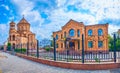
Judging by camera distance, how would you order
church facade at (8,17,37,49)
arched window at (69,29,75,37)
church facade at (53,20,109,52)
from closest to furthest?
1. church facade at (53,20,109,52)
2. arched window at (69,29,75,37)
3. church facade at (8,17,37,49)

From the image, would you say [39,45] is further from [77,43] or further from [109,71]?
[77,43]

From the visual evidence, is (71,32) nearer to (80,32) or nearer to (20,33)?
(80,32)

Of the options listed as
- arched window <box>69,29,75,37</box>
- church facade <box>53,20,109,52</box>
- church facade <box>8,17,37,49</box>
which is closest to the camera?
church facade <box>53,20,109,52</box>

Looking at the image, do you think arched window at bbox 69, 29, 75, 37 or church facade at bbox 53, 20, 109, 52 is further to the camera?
arched window at bbox 69, 29, 75, 37

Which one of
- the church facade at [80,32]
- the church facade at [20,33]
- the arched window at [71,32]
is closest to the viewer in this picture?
the church facade at [80,32]

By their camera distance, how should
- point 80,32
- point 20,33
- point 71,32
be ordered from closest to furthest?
point 80,32 → point 71,32 → point 20,33

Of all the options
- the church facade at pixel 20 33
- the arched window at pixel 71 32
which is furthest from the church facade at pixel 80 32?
the church facade at pixel 20 33

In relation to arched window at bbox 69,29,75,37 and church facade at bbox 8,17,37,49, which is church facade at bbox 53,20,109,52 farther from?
church facade at bbox 8,17,37,49

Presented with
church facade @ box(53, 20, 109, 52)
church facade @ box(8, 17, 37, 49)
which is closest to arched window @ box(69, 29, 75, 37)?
church facade @ box(53, 20, 109, 52)

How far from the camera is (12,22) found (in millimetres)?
52500

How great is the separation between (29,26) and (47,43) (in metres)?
44.0

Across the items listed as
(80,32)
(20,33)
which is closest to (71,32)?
(80,32)

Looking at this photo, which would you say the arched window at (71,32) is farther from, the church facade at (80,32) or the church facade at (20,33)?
the church facade at (20,33)

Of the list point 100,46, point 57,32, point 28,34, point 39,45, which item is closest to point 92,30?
point 100,46
